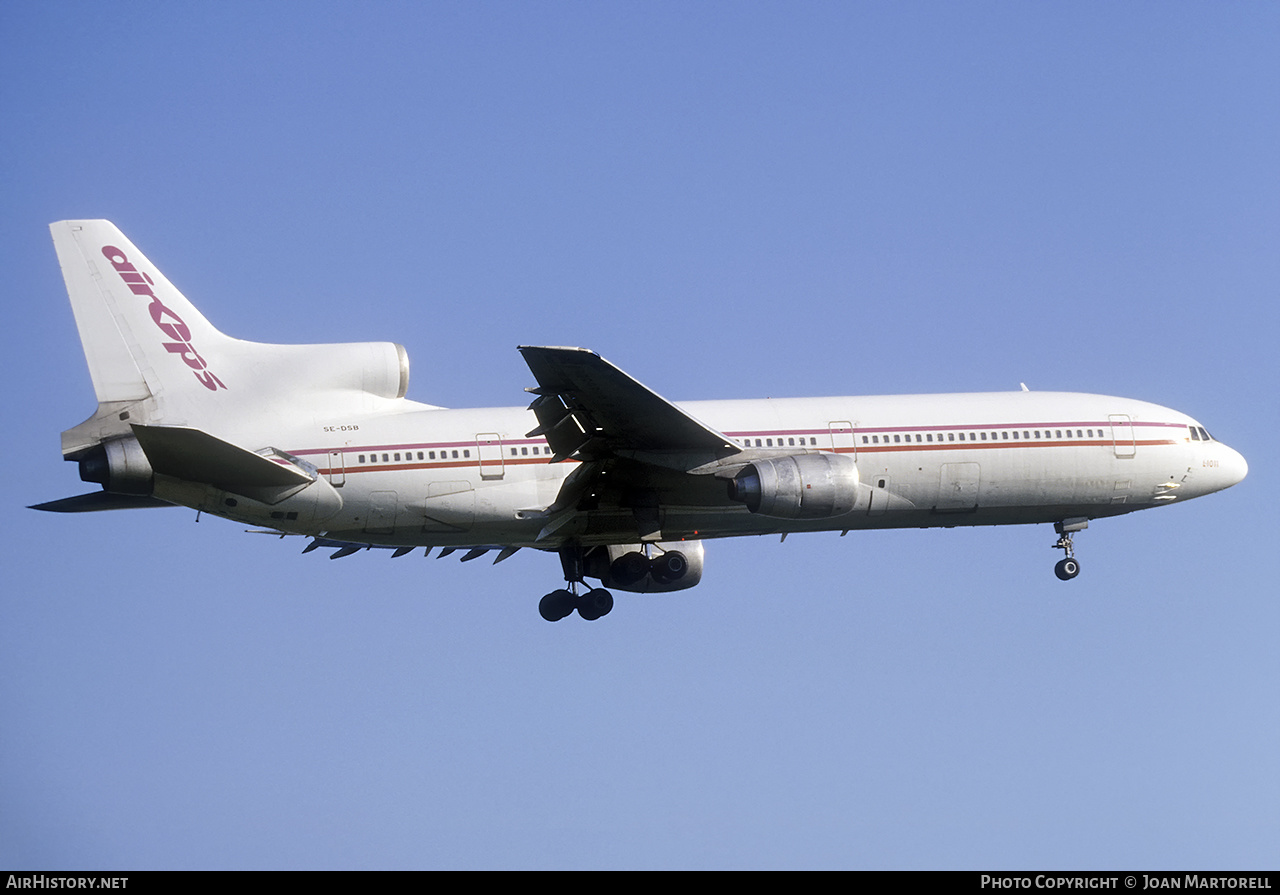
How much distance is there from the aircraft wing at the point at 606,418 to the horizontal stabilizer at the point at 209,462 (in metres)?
5.62

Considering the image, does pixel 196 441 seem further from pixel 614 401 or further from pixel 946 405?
pixel 946 405

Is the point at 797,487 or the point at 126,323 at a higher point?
the point at 126,323

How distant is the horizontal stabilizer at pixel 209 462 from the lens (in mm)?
30422

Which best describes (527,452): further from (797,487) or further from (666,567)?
(797,487)

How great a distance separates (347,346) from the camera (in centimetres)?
3475

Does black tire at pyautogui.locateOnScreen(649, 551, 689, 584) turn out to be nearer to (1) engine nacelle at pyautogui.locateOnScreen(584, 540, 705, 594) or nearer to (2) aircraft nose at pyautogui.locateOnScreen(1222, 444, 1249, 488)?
(1) engine nacelle at pyautogui.locateOnScreen(584, 540, 705, 594)

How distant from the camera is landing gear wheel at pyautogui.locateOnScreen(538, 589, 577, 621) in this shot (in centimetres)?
3797

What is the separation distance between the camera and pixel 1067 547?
3925cm

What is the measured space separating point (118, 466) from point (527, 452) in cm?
898

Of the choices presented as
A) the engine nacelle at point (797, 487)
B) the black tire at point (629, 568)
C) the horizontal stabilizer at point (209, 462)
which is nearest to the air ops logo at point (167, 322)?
the horizontal stabilizer at point (209, 462)

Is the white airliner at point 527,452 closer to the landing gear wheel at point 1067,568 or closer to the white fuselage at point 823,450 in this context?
the white fuselage at point 823,450

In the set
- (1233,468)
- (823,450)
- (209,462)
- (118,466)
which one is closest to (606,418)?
(823,450)
